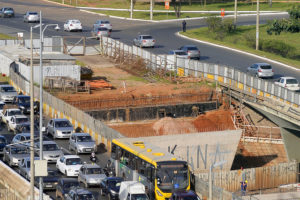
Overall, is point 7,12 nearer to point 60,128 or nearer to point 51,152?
point 60,128

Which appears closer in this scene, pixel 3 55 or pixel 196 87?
pixel 196 87

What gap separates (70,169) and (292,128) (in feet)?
59.4

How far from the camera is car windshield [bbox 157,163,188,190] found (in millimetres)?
37344

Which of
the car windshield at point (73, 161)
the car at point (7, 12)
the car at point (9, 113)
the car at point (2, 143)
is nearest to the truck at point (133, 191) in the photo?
the car windshield at point (73, 161)

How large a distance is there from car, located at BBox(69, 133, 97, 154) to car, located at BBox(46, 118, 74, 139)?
3.13m

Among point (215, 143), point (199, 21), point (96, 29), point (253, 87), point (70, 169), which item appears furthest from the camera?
point (199, 21)

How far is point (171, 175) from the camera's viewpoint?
3741 cm

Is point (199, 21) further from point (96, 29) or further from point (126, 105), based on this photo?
point (126, 105)

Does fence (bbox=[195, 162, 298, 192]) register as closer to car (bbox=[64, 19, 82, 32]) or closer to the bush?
the bush

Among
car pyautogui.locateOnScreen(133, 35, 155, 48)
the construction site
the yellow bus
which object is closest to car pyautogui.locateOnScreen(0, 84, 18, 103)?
the construction site

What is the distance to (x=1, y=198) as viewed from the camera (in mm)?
38906

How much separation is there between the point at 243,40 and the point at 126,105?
3876 cm

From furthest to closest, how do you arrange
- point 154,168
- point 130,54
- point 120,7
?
point 120,7
point 130,54
point 154,168

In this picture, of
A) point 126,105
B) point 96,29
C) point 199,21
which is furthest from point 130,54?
point 199,21
